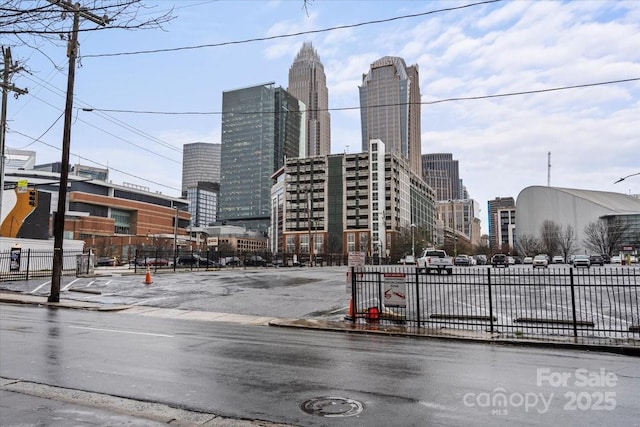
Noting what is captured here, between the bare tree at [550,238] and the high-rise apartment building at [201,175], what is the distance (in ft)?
338

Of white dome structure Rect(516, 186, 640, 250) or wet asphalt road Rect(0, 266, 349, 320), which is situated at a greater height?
white dome structure Rect(516, 186, 640, 250)

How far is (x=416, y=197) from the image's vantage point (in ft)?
637

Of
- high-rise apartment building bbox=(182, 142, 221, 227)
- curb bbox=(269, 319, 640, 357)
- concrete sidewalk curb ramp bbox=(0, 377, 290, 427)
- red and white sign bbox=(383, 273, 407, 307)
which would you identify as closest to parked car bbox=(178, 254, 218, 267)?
curb bbox=(269, 319, 640, 357)

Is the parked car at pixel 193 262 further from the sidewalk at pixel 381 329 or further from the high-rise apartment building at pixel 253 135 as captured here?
the sidewalk at pixel 381 329

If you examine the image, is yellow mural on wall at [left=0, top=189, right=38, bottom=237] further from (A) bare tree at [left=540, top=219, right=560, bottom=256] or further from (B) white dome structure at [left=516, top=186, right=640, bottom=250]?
(B) white dome structure at [left=516, top=186, right=640, bottom=250]

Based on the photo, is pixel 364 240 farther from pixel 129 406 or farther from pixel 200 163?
pixel 129 406

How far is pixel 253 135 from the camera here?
263 feet

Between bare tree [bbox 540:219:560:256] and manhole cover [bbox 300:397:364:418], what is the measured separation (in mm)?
141253

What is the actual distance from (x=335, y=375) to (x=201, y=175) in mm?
156288

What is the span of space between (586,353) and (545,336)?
6.17 feet

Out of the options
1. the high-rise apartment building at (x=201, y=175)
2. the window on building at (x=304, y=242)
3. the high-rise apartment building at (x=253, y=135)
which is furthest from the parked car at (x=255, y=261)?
the window on building at (x=304, y=242)

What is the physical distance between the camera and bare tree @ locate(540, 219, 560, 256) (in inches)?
5276

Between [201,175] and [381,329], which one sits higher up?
[201,175]

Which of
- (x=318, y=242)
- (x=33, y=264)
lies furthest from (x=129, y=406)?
(x=318, y=242)
